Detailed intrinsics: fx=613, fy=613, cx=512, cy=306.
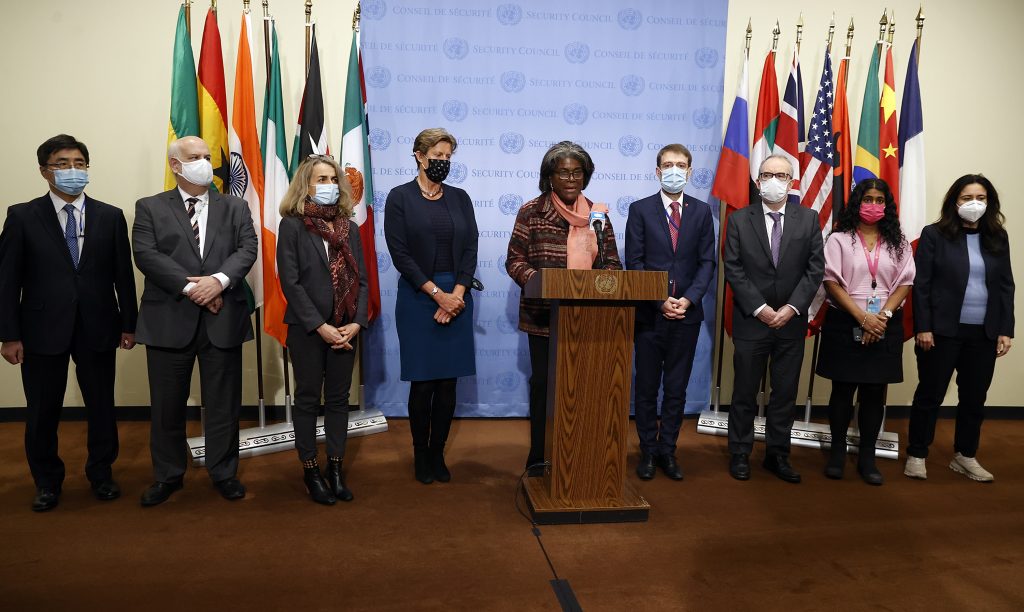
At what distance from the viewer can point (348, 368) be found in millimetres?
2830

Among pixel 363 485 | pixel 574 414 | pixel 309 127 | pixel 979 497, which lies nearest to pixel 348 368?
pixel 363 485

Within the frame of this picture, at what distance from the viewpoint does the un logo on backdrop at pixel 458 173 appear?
4.17m

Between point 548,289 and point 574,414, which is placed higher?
point 548,289

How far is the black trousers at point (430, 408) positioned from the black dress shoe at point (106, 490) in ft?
4.45

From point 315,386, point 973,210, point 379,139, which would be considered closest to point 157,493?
point 315,386

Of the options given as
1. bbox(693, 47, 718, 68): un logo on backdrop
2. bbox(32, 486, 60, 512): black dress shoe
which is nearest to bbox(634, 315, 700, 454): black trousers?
bbox(693, 47, 718, 68): un logo on backdrop

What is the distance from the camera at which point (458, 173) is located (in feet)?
13.7

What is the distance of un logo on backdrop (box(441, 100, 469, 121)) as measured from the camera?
4.11m

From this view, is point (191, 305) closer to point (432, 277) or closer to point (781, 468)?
point (432, 277)

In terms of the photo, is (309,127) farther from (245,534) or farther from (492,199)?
(245,534)

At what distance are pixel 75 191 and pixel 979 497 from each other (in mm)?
4537

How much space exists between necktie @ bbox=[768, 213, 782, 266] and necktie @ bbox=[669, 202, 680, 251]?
0.49 meters

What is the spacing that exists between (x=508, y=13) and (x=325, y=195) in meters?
2.15

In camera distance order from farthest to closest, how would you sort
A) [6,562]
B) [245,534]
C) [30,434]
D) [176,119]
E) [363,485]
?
[176,119] → [363,485] → [30,434] → [245,534] → [6,562]
